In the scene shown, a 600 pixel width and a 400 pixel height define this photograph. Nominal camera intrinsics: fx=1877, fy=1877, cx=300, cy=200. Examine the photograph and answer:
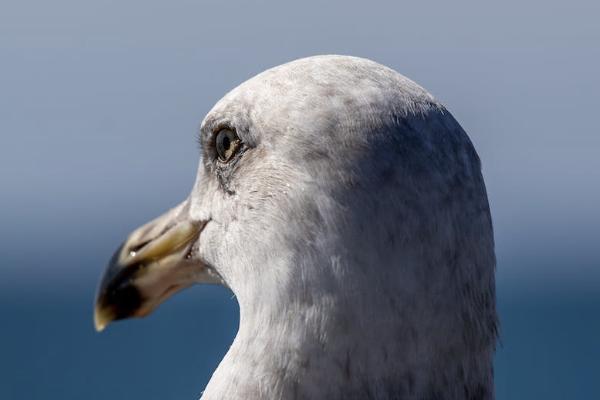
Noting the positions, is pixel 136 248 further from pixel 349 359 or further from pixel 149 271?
pixel 349 359

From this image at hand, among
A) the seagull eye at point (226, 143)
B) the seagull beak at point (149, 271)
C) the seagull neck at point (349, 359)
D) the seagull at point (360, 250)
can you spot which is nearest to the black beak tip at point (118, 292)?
the seagull beak at point (149, 271)

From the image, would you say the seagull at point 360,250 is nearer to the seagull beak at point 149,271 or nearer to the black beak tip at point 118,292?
the seagull beak at point 149,271

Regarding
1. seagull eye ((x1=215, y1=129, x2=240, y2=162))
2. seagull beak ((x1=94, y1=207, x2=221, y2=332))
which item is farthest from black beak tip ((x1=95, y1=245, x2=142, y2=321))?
seagull eye ((x1=215, y1=129, x2=240, y2=162))

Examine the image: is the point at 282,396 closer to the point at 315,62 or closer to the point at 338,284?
the point at 338,284

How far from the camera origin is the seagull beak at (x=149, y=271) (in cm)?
530

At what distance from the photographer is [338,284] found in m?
4.51

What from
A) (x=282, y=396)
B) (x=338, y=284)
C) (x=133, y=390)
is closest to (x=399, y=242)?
(x=338, y=284)

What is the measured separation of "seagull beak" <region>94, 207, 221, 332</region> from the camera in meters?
5.30

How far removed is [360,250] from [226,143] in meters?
0.72

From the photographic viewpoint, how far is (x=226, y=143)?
5082 millimetres

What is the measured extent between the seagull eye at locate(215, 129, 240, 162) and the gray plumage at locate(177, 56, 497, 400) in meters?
0.23

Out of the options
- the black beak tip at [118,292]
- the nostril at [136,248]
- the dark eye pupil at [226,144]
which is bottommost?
the black beak tip at [118,292]

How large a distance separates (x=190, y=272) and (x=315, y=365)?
901 millimetres

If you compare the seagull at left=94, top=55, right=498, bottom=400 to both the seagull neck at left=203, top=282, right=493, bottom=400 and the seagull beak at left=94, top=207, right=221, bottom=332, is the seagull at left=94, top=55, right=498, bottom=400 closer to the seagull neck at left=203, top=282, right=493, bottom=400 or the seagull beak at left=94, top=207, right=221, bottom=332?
the seagull neck at left=203, top=282, right=493, bottom=400
